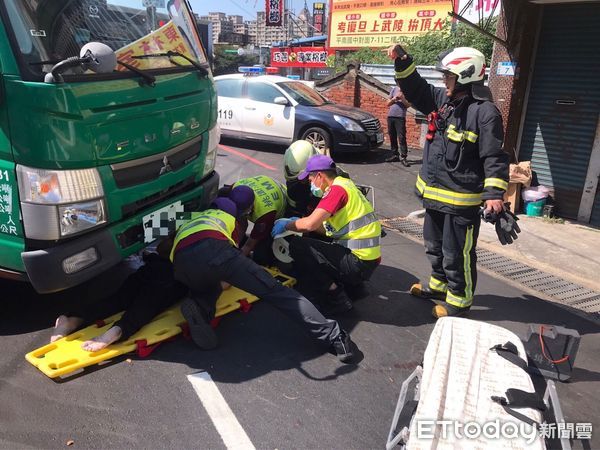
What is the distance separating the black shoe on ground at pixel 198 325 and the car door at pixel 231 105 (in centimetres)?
773

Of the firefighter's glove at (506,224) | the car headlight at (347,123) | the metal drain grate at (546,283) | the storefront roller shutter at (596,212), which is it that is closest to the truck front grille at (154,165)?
the firefighter's glove at (506,224)

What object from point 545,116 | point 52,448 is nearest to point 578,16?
point 545,116

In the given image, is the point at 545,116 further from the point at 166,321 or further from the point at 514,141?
the point at 166,321

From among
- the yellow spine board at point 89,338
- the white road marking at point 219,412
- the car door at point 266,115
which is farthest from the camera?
the car door at point 266,115

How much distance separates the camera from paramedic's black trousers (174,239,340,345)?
10.3 feet

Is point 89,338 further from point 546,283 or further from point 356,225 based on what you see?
point 546,283

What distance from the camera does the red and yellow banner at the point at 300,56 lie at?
2758 centimetres

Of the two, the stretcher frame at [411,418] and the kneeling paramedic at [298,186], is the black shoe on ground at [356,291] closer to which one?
the kneeling paramedic at [298,186]

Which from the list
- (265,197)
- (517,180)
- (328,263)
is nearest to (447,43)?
(517,180)

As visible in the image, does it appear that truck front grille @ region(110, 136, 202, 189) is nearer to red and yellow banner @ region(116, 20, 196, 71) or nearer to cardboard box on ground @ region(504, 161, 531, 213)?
red and yellow banner @ region(116, 20, 196, 71)

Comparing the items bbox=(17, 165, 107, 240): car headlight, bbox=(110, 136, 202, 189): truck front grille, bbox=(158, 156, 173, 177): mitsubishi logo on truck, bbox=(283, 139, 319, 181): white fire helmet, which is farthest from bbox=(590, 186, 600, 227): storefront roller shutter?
bbox=(17, 165, 107, 240): car headlight

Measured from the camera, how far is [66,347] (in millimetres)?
3115

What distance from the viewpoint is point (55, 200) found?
2740 millimetres

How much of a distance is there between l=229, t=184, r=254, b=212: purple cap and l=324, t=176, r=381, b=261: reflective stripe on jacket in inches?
25.9
